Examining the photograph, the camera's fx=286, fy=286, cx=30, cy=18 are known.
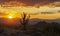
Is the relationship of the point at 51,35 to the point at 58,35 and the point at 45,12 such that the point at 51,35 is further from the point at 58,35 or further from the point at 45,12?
the point at 45,12

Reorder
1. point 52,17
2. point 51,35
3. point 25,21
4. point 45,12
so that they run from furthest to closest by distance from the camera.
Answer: point 45,12
point 52,17
point 25,21
point 51,35

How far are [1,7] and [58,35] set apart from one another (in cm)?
2534

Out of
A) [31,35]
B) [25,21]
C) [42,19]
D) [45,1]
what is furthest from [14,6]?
[31,35]

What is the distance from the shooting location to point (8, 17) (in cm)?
4309

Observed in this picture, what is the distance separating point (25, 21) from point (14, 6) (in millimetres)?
18301

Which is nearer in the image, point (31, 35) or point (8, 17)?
point (31, 35)

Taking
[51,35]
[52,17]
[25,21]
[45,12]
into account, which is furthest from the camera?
[45,12]

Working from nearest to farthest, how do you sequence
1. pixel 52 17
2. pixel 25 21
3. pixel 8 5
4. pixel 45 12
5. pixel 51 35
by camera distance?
pixel 51 35
pixel 25 21
pixel 52 17
pixel 45 12
pixel 8 5

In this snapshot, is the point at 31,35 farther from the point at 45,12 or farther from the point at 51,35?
the point at 45,12

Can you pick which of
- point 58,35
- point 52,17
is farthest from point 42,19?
point 58,35

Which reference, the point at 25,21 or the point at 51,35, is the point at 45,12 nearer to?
the point at 25,21

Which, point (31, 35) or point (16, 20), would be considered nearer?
point (31, 35)

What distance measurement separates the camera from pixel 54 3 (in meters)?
50.7

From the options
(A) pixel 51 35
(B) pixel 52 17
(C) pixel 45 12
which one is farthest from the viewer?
(C) pixel 45 12
